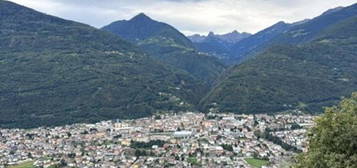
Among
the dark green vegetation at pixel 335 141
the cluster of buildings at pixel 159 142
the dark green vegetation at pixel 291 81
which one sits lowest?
the cluster of buildings at pixel 159 142

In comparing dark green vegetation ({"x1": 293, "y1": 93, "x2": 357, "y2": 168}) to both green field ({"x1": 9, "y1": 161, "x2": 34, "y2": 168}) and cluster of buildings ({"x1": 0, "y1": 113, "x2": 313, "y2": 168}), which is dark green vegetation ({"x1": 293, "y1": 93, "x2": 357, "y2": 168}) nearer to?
cluster of buildings ({"x1": 0, "y1": 113, "x2": 313, "y2": 168})

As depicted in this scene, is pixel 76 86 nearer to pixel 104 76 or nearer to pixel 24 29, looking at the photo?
pixel 104 76

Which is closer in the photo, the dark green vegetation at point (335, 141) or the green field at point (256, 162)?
the dark green vegetation at point (335, 141)

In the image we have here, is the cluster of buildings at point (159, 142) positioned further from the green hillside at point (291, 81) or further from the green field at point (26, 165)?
the green hillside at point (291, 81)

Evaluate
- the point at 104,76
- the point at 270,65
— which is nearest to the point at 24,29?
the point at 104,76

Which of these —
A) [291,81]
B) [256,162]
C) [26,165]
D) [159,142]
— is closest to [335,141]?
[256,162]

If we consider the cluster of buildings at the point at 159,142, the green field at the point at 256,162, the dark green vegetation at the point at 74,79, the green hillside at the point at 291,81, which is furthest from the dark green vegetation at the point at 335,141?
the green hillside at the point at 291,81

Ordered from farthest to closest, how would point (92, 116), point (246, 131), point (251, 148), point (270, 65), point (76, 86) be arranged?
point (270, 65) < point (76, 86) < point (92, 116) < point (246, 131) < point (251, 148)
